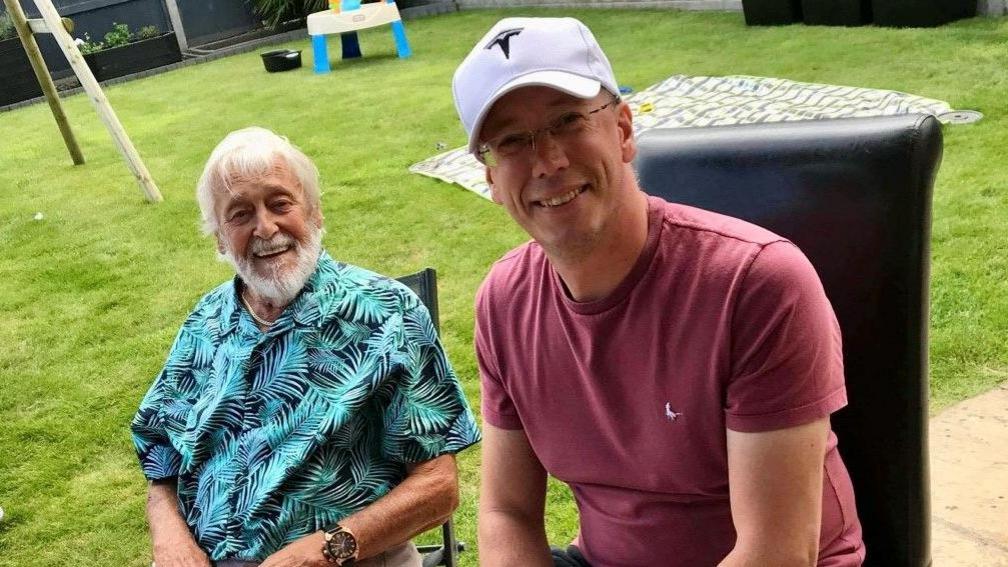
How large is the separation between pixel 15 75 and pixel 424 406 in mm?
14674

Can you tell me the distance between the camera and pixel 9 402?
4801mm

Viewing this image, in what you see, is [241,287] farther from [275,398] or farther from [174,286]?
[174,286]

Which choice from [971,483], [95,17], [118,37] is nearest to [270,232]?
[971,483]

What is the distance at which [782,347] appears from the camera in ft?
4.51

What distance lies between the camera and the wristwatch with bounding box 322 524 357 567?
2.17 meters

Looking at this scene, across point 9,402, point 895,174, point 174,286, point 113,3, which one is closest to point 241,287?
point 895,174

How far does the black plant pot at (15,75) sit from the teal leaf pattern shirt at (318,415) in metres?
14.2

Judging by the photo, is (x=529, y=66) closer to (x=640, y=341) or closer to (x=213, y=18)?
(x=640, y=341)

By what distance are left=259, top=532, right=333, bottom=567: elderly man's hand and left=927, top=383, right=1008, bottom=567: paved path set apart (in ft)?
4.78

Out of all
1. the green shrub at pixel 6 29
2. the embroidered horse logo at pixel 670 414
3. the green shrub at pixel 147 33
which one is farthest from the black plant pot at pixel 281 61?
the embroidered horse logo at pixel 670 414

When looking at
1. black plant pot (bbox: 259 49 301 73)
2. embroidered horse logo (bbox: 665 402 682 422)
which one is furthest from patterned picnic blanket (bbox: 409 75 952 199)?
black plant pot (bbox: 259 49 301 73)

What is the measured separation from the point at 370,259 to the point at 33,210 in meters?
3.76

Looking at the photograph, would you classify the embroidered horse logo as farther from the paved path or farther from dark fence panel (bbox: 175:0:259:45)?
dark fence panel (bbox: 175:0:259:45)

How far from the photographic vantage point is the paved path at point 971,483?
250cm
